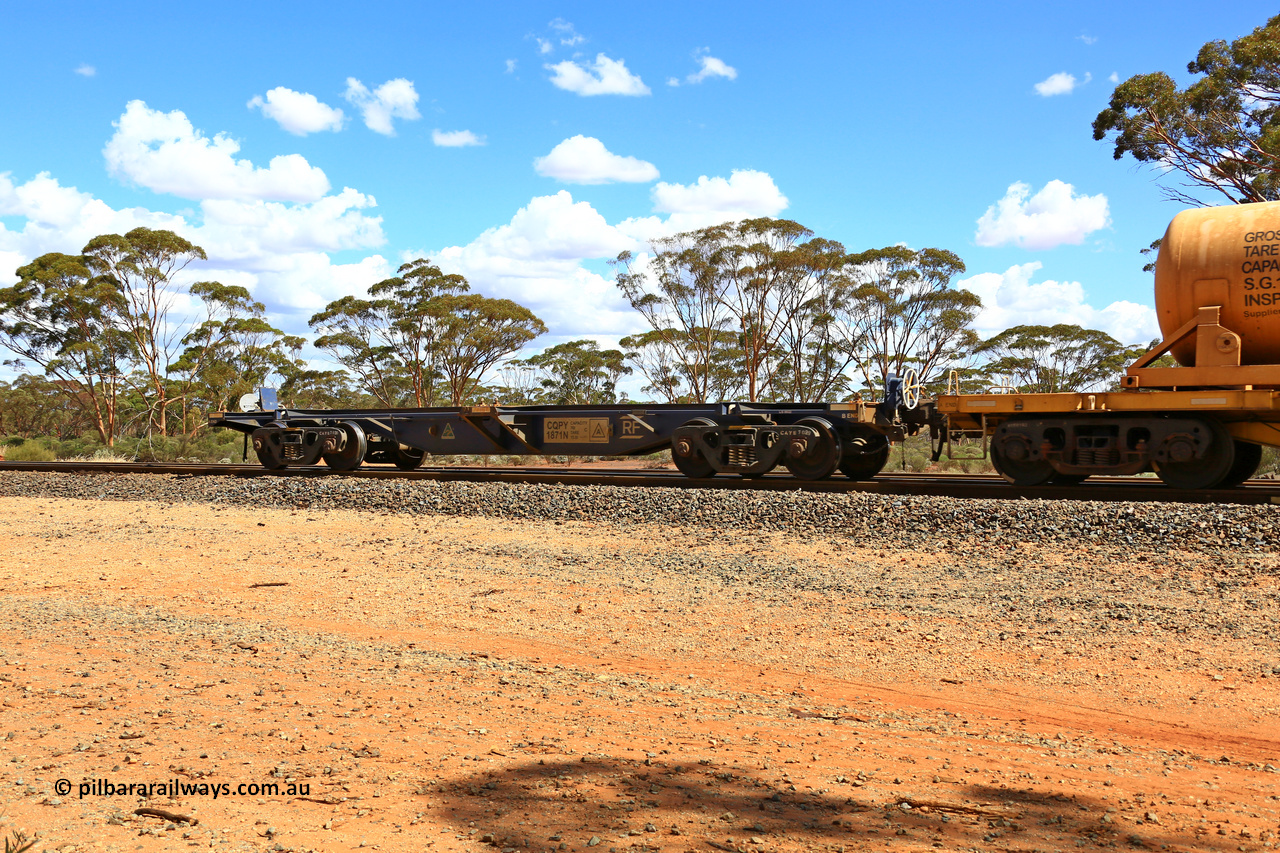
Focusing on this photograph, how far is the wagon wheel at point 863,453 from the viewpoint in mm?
13203

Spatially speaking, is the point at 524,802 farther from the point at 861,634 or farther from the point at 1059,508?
the point at 1059,508

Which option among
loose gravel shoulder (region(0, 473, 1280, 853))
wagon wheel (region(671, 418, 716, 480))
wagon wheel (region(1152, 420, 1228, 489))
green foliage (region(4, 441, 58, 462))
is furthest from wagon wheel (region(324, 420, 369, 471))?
green foliage (region(4, 441, 58, 462))

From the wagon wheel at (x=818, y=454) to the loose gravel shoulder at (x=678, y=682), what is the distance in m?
2.07

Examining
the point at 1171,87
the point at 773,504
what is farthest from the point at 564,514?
the point at 1171,87

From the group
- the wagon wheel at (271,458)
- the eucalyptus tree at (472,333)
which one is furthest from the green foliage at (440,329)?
the wagon wheel at (271,458)

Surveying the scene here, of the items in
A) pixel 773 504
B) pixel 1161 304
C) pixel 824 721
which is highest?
pixel 1161 304

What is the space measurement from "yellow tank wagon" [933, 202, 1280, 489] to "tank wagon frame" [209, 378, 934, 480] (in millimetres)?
1992

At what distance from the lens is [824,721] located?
4758mm

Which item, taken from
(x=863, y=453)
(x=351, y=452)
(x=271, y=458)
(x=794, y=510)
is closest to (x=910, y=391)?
(x=863, y=453)

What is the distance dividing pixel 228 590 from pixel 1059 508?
7.94 m

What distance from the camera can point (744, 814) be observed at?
3.51 meters

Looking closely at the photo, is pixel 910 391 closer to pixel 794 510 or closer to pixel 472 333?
pixel 794 510

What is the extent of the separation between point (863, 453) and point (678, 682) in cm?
849

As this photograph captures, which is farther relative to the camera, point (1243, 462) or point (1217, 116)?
point (1217, 116)
